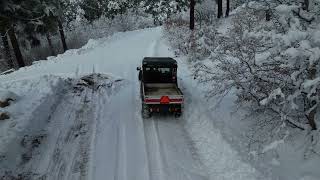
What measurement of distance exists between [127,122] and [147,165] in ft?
11.2

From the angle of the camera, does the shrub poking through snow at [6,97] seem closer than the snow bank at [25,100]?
No

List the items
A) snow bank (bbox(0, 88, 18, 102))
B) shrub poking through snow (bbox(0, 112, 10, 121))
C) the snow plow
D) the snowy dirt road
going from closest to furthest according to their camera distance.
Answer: the snowy dirt road
shrub poking through snow (bbox(0, 112, 10, 121))
the snow plow
snow bank (bbox(0, 88, 18, 102))

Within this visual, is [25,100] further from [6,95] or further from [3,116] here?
[3,116]

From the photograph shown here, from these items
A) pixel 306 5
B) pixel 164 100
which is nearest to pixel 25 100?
pixel 164 100

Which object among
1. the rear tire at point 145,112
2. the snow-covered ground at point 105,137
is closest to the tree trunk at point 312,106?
the snow-covered ground at point 105,137

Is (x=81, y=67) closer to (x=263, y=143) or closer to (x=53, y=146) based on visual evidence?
(x=53, y=146)

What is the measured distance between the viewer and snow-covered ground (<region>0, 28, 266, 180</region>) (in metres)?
9.46

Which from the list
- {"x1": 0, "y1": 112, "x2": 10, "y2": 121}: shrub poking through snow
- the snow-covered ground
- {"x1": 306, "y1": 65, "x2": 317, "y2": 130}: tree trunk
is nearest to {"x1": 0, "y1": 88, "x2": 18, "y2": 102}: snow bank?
the snow-covered ground

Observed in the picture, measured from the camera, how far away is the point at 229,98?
13.4m

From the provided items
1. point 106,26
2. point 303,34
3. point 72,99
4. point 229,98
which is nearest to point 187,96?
point 229,98

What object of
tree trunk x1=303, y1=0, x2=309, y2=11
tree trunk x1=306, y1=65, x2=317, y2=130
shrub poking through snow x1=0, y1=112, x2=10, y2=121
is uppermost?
tree trunk x1=303, y1=0, x2=309, y2=11

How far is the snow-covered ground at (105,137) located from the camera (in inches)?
372

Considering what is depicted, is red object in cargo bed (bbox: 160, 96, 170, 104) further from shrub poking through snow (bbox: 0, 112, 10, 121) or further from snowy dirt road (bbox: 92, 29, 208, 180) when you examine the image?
shrub poking through snow (bbox: 0, 112, 10, 121)

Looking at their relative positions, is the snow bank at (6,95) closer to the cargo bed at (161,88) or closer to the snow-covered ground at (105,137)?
the snow-covered ground at (105,137)
